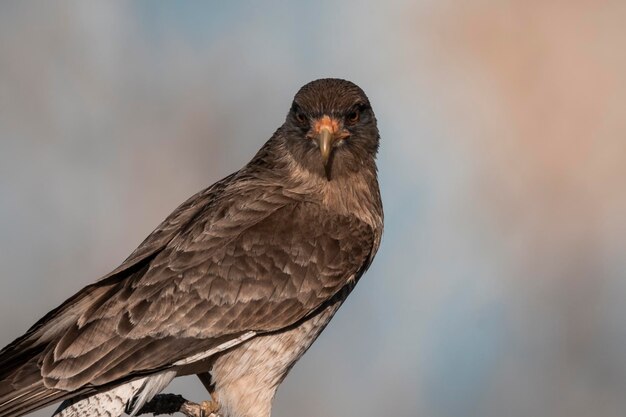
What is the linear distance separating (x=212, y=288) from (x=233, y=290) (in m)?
0.14

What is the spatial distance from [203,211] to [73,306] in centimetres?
116

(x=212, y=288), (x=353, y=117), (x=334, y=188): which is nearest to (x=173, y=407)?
(x=212, y=288)

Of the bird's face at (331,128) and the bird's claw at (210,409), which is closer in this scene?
the bird's claw at (210,409)

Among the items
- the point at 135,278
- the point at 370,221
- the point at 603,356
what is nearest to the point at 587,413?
the point at 603,356

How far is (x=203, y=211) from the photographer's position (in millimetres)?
13266

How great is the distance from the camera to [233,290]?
12844 millimetres

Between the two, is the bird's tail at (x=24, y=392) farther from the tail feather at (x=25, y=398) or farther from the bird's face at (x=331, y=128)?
the bird's face at (x=331, y=128)

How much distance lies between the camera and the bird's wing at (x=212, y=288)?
40.6 ft

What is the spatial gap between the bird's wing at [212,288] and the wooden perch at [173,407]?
1.63 feet

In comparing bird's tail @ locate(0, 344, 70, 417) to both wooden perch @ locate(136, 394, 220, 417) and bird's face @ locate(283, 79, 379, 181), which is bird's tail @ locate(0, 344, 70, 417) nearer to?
wooden perch @ locate(136, 394, 220, 417)

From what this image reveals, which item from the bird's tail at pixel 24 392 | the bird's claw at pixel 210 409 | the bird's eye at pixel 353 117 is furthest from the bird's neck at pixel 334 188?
the bird's tail at pixel 24 392

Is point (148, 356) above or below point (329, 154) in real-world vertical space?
below

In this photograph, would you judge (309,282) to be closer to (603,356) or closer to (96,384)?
(96,384)

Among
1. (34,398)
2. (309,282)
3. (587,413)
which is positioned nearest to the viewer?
(34,398)
